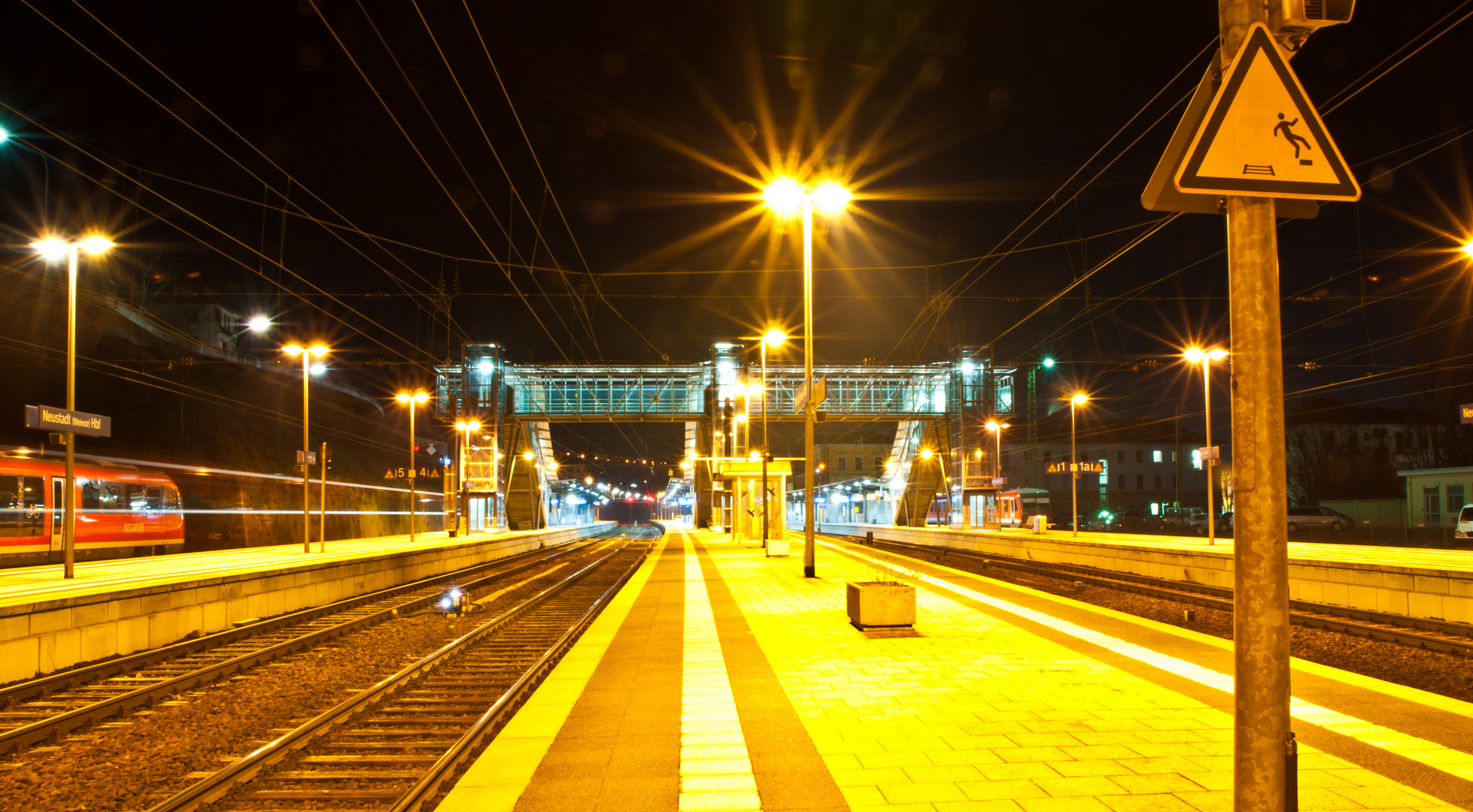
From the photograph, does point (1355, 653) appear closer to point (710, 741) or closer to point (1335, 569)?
point (1335, 569)

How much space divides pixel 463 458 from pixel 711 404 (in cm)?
1591

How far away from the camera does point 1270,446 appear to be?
A: 312 cm

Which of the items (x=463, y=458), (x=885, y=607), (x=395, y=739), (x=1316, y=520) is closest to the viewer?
(x=395, y=739)

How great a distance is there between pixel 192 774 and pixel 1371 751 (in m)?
7.91

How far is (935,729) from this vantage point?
639cm

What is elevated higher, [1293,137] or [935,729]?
[1293,137]

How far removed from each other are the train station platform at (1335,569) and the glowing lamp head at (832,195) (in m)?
9.83

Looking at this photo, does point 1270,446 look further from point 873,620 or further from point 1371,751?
point 873,620

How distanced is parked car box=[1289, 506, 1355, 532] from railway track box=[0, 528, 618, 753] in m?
43.3

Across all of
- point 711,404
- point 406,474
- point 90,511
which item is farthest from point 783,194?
point 711,404

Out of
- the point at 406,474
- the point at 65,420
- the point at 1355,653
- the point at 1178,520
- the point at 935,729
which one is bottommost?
A: the point at 1178,520

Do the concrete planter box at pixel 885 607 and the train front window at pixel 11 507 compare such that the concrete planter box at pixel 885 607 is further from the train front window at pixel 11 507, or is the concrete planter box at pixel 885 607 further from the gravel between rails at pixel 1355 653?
the train front window at pixel 11 507

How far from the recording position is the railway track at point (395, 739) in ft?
18.5

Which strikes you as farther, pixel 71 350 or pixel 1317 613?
pixel 1317 613
